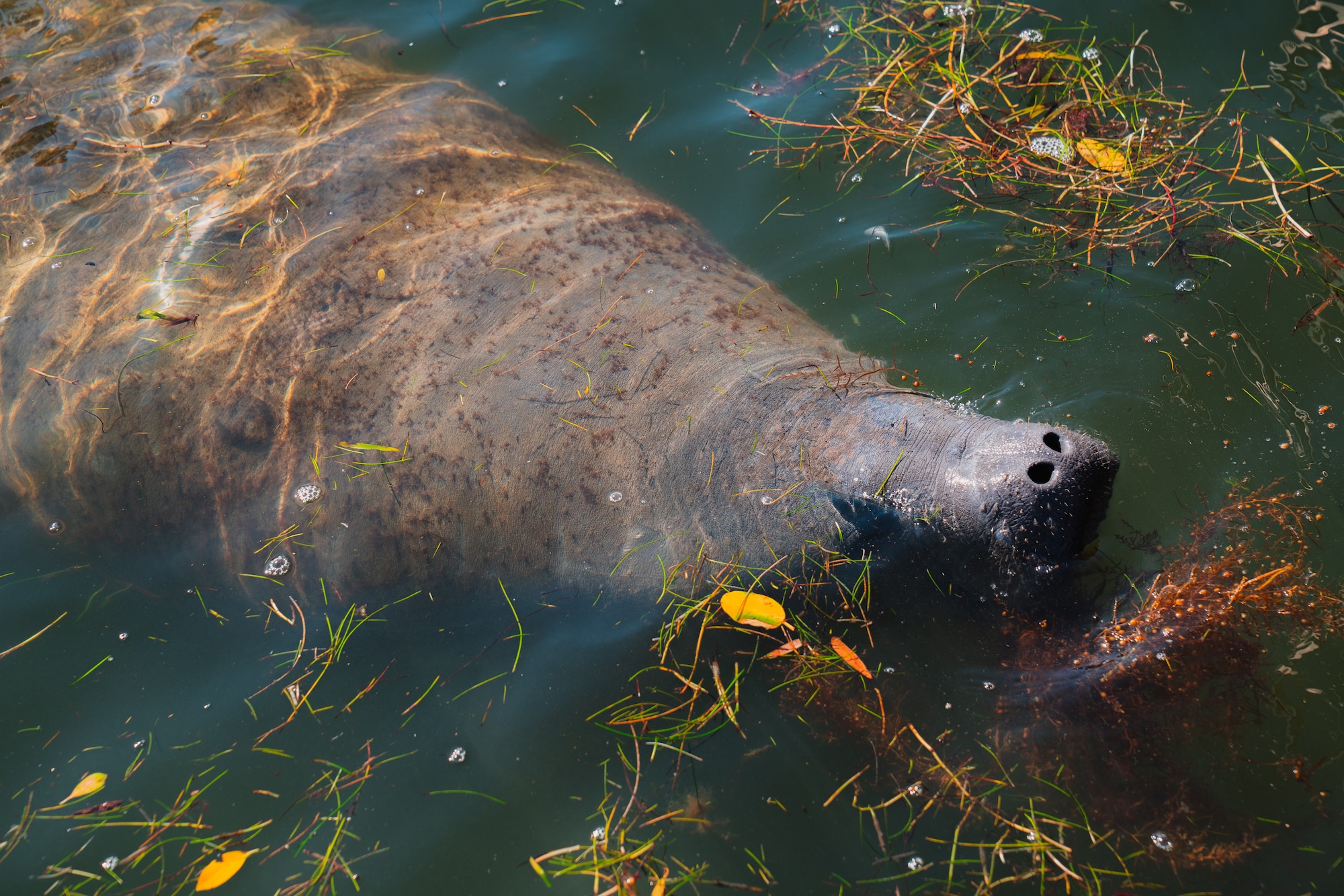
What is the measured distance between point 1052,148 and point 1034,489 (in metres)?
3.48

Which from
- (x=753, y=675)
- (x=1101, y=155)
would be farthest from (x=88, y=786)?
(x=1101, y=155)

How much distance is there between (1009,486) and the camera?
259 centimetres

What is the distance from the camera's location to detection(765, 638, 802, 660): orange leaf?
3.42 meters

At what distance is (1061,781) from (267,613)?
350cm

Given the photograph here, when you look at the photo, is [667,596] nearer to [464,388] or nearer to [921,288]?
[464,388]

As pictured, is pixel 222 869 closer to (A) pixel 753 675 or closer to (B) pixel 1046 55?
(A) pixel 753 675

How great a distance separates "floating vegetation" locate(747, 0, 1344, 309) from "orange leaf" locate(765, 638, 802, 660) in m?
2.88

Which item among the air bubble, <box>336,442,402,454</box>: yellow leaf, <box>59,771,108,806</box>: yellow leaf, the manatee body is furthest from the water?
<box>336,442,402,454</box>: yellow leaf

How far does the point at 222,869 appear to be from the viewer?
11.2 ft

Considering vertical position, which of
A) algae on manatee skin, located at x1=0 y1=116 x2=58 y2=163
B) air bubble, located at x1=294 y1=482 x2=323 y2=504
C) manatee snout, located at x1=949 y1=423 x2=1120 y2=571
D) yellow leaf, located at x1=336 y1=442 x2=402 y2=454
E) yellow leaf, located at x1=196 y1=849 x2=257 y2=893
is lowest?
yellow leaf, located at x1=196 y1=849 x2=257 y2=893

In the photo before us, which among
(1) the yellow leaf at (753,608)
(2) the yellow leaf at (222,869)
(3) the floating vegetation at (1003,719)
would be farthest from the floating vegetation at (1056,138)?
(2) the yellow leaf at (222,869)

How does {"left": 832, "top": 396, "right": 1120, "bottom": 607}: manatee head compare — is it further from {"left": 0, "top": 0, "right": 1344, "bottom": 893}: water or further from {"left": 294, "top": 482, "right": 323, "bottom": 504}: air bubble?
{"left": 294, "top": 482, "right": 323, "bottom": 504}: air bubble

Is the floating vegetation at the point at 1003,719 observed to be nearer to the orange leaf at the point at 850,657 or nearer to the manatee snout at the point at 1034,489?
the orange leaf at the point at 850,657

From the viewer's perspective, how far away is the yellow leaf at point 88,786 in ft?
12.0
